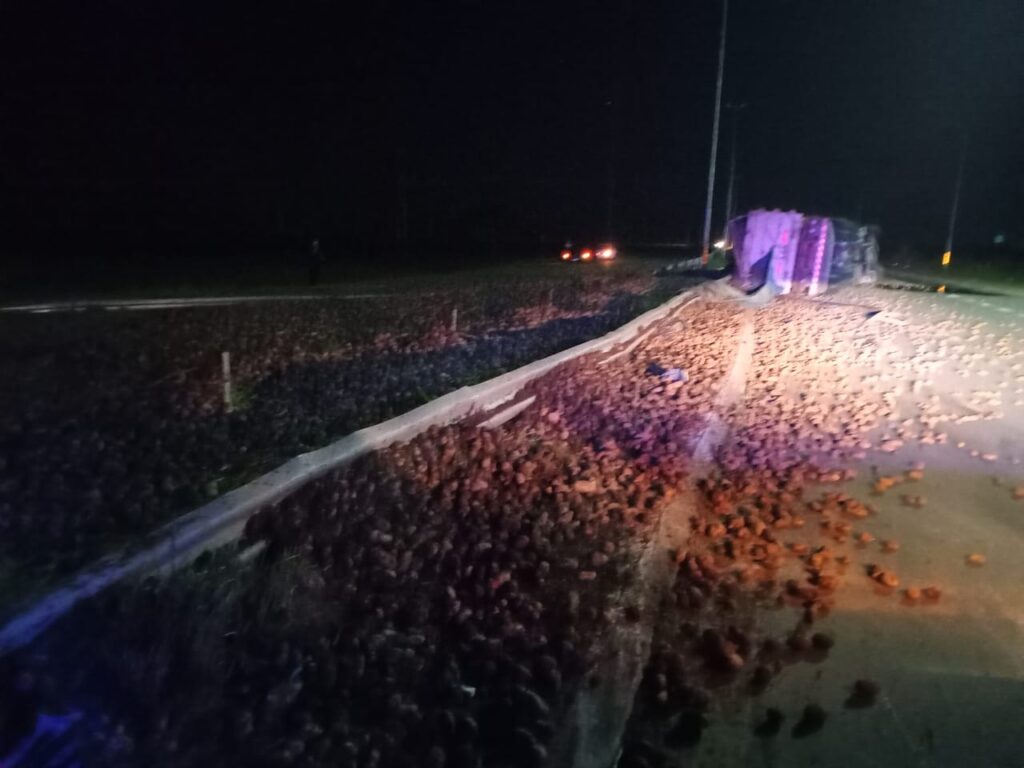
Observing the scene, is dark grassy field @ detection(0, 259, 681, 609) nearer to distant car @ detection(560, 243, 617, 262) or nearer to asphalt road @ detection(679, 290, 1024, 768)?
asphalt road @ detection(679, 290, 1024, 768)

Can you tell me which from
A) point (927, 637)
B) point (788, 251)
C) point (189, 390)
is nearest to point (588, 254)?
point (788, 251)

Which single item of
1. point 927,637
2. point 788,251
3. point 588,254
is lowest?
point 588,254

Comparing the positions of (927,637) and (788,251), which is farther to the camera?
(788,251)

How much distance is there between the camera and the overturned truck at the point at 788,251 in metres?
27.3

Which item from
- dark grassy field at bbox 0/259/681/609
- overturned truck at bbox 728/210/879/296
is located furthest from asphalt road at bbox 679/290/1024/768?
overturned truck at bbox 728/210/879/296

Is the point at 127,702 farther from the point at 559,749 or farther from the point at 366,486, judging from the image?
the point at 366,486

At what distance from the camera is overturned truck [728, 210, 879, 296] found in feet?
89.7

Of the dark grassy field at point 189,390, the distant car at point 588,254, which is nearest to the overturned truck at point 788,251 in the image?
the dark grassy field at point 189,390

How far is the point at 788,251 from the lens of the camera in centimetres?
2745

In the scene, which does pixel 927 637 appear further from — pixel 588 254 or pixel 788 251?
pixel 588 254

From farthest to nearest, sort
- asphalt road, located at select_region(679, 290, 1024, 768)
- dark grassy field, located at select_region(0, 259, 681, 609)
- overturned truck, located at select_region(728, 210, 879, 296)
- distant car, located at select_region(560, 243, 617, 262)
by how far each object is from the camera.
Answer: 1. distant car, located at select_region(560, 243, 617, 262)
2. overturned truck, located at select_region(728, 210, 879, 296)
3. dark grassy field, located at select_region(0, 259, 681, 609)
4. asphalt road, located at select_region(679, 290, 1024, 768)

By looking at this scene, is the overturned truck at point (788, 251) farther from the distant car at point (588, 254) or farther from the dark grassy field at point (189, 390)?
the distant car at point (588, 254)

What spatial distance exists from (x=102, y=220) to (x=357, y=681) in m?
41.9

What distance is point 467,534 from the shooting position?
6.54 m
